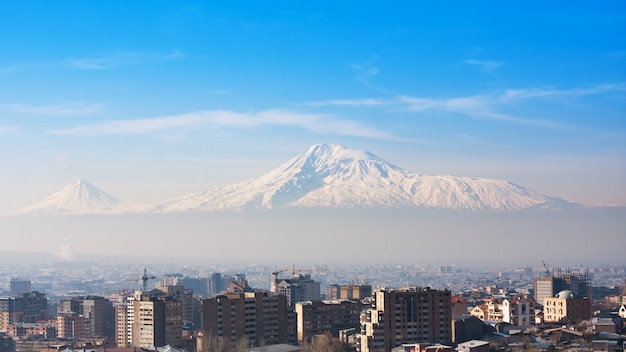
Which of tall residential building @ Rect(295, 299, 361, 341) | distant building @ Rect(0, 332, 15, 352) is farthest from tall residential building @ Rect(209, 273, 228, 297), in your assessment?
tall residential building @ Rect(295, 299, 361, 341)

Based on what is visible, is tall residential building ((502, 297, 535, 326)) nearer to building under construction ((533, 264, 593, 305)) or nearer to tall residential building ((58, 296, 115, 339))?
building under construction ((533, 264, 593, 305))

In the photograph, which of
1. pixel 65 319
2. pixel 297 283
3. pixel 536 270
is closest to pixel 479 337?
pixel 65 319

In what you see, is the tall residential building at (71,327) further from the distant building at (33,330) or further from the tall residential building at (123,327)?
the tall residential building at (123,327)

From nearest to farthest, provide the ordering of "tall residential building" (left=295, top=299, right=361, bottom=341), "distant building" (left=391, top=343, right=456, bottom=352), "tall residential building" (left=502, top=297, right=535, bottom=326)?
"distant building" (left=391, top=343, right=456, bottom=352) < "tall residential building" (left=295, top=299, right=361, bottom=341) < "tall residential building" (left=502, top=297, right=535, bottom=326)

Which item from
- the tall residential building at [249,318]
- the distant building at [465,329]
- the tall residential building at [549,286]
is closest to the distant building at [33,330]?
the tall residential building at [249,318]

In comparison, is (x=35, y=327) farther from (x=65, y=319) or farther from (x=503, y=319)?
(x=503, y=319)

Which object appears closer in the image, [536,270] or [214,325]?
[214,325]
